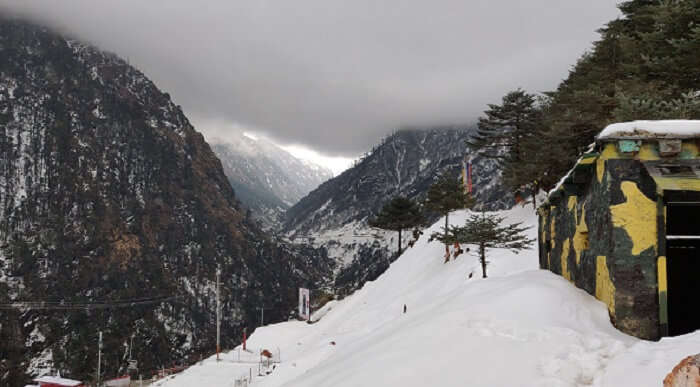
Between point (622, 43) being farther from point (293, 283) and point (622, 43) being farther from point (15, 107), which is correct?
point (15, 107)

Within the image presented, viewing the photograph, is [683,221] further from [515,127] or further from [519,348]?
[515,127]

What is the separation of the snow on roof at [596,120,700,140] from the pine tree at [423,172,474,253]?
26.6 metres

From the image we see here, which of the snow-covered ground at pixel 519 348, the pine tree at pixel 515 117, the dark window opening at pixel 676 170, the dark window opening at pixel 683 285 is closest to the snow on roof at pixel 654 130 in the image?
the dark window opening at pixel 676 170

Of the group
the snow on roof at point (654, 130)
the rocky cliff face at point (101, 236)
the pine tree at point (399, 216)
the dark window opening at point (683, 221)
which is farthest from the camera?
the rocky cliff face at point (101, 236)

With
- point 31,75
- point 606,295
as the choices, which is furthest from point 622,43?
point 31,75

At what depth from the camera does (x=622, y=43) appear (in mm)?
21844

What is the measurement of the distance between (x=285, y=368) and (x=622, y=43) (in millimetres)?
23895

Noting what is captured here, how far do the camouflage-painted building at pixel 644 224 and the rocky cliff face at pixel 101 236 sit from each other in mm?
128738

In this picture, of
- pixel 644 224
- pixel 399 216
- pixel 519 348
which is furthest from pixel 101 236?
pixel 644 224

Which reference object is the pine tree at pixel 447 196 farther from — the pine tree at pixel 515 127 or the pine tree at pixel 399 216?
the pine tree at pixel 399 216

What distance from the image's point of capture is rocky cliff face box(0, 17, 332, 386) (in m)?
119

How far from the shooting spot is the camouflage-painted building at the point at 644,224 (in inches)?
230

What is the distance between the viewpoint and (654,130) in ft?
20.0

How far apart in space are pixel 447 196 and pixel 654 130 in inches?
1167
